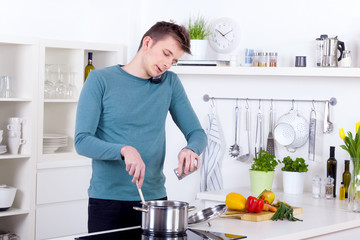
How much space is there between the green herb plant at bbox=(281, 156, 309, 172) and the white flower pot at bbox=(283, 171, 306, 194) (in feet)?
0.11

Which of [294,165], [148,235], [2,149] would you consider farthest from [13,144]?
[148,235]

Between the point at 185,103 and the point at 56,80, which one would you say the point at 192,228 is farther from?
the point at 56,80

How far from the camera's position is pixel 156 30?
2479 mm

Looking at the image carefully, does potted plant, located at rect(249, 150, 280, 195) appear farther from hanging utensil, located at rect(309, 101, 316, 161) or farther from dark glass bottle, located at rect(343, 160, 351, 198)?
dark glass bottle, located at rect(343, 160, 351, 198)

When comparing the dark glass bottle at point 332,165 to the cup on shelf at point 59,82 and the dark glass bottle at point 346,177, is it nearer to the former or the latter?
the dark glass bottle at point 346,177

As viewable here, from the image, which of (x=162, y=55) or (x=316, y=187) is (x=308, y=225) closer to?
(x=162, y=55)

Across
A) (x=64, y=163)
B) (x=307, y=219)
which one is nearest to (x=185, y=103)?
(x=307, y=219)

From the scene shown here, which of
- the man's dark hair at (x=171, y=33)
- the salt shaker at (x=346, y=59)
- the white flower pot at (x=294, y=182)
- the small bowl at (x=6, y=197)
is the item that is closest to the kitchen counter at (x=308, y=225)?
the white flower pot at (x=294, y=182)

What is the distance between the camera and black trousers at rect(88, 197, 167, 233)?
2.43 meters

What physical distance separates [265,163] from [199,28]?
1.10m

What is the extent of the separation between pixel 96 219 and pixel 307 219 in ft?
3.20

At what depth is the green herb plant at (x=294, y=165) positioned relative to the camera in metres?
→ 3.78

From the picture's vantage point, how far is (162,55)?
Result: 8.04 ft

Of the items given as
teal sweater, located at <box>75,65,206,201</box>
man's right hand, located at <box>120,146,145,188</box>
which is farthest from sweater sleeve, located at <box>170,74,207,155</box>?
man's right hand, located at <box>120,146,145,188</box>
